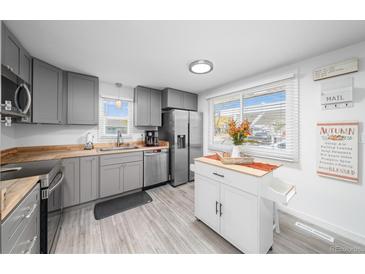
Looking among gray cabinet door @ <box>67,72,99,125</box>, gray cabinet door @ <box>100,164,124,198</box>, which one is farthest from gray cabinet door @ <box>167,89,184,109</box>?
gray cabinet door @ <box>100,164,124,198</box>

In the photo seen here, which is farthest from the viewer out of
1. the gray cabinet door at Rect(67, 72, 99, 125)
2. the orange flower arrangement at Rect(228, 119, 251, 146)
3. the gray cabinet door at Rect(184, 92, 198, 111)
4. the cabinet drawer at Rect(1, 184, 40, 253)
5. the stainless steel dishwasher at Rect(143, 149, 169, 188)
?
the gray cabinet door at Rect(184, 92, 198, 111)

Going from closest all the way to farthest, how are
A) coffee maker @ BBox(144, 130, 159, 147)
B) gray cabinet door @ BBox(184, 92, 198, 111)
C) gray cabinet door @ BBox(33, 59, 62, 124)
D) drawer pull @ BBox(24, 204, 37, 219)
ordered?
drawer pull @ BBox(24, 204, 37, 219) → gray cabinet door @ BBox(33, 59, 62, 124) → coffee maker @ BBox(144, 130, 159, 147) → gray cabinet door @ BBox(184, 92, 198, 111)

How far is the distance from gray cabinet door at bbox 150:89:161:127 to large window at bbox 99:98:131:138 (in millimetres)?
549

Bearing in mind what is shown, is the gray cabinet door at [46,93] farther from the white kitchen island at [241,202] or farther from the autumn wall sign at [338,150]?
the autumn wall sign at [338,150]

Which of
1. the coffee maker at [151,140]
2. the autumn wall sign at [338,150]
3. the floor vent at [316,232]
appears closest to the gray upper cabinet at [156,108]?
the coffee maker at [151,140]

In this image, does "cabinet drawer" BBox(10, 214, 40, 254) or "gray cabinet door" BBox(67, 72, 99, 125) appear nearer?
Answer: "cabinet drawer" BBox(10, 214, 40, 254)

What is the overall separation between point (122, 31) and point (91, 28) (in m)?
0.28

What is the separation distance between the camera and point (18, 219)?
0.86 meters

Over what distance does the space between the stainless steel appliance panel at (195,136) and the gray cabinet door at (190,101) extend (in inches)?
10.6

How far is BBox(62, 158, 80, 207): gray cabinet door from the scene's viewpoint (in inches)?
79.4

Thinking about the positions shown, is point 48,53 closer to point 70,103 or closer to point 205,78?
point 70,103

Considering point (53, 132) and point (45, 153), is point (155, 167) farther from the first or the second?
point (53, 132)

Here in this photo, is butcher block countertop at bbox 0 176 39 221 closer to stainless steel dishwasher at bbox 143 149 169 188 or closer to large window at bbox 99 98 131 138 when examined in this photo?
stainless steel dishwasher at bbox 143 149 169 188
